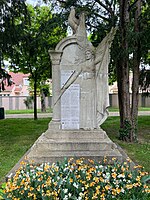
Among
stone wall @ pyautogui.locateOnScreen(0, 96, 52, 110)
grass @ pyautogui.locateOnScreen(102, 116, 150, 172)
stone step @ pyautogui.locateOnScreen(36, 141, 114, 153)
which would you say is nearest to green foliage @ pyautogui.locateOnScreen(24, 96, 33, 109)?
stone wall @ pyautogui.locateOnScreen(0, 96, 52, 110)

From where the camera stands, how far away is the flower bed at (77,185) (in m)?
3.64

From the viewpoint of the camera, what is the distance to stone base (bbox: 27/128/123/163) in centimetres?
611

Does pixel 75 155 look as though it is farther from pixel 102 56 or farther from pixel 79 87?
pixel 102 56

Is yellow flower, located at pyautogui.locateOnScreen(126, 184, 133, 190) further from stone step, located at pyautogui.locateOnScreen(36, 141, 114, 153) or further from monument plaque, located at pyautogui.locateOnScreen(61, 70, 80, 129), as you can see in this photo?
monument plaque, located at pyautogui.locateOnScreen(61, 70, 80, 129)

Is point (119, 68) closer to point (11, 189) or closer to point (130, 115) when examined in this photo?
point (130, 115)

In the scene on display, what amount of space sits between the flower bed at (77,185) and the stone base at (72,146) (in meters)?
1.91

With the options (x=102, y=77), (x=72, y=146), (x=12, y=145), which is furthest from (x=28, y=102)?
(x=72, y=146)

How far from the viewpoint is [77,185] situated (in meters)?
3.68

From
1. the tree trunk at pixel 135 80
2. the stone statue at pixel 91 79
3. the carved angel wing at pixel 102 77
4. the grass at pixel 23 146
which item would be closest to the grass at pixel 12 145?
the grass at pixel 23 146

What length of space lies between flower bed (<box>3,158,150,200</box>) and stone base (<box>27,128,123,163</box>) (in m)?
1.91

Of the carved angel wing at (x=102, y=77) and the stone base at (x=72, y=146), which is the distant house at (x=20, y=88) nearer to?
the carved angel wing at (x=102, y=77)

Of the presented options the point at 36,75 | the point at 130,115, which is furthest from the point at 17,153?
the point at 36,75

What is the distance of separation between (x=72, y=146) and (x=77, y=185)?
2738 millimetres

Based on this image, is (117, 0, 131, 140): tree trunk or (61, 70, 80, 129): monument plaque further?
(117, 0, 131, 140): tree trunk
